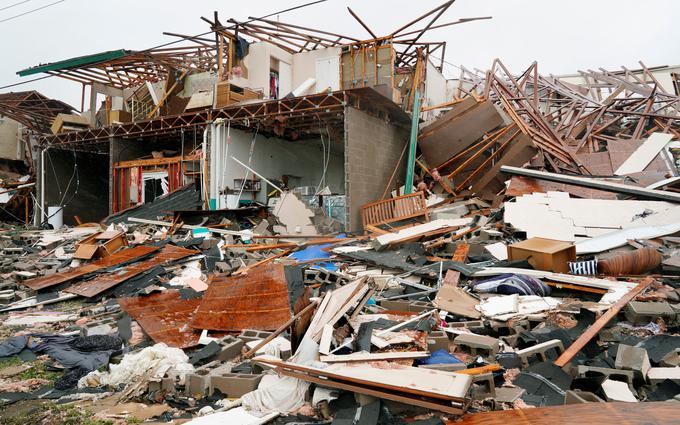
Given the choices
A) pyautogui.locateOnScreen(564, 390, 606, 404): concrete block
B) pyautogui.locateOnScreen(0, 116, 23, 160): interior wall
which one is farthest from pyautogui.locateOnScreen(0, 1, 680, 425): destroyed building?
pyautogui.locateOnScreen(0, 116, 23, 160): interior wall

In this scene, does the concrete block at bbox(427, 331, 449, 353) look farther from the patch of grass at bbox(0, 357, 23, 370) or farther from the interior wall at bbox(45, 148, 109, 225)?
the interior wall at bbox(45, 148, 109, 225)

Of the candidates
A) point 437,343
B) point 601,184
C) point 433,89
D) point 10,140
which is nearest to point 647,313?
point 437,343

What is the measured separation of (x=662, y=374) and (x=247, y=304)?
471 cm

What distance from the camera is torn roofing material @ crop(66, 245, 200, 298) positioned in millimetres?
7955

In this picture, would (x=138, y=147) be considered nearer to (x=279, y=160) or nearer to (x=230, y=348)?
(x=279, y=160)

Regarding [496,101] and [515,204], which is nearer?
[515,204]

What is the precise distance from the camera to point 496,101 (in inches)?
653

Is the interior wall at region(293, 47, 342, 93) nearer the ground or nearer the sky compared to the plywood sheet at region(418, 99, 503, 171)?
nearer the sky

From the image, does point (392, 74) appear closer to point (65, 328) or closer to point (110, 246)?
point (110, 246)

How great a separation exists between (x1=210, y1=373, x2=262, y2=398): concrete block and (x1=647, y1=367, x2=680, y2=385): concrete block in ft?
10.7

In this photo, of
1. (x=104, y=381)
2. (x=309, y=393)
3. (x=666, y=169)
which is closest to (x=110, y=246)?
(x=104, y=381)

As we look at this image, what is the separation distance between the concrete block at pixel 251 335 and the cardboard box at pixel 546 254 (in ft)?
14.9

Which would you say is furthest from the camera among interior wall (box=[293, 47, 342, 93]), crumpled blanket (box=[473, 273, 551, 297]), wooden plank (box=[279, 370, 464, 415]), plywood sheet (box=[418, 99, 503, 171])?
interior wall (box=[293, 47, 342, 93])

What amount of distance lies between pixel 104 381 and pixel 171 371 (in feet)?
2.45
